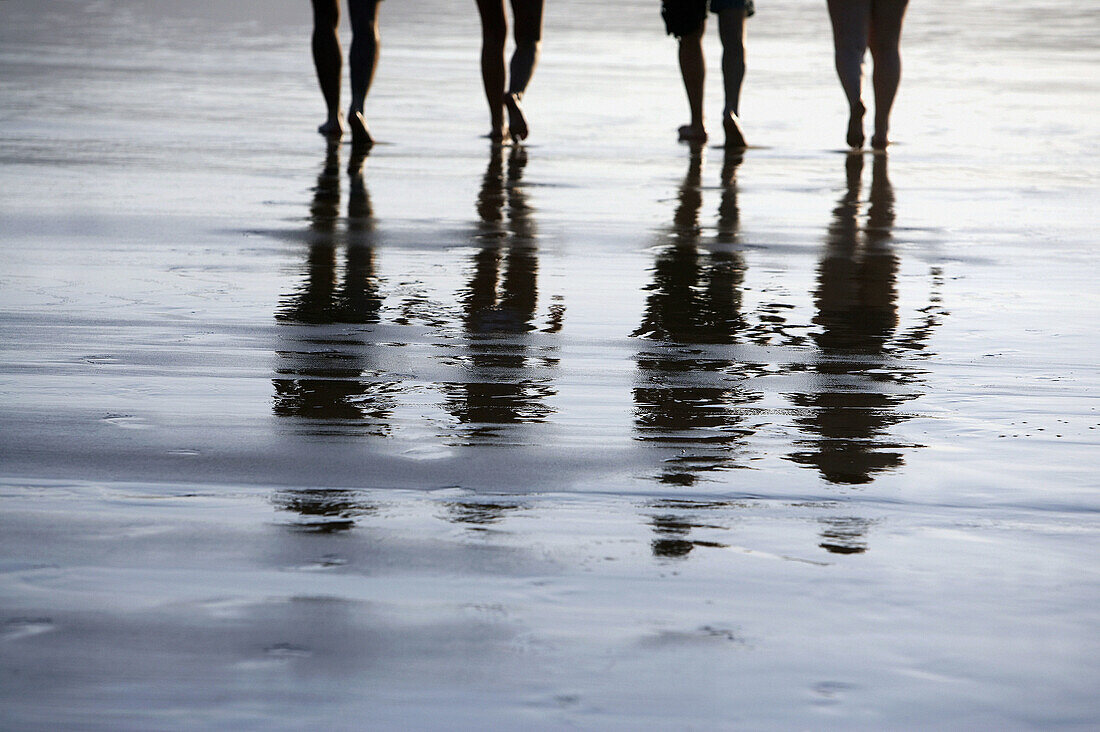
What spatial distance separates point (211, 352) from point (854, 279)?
166cm

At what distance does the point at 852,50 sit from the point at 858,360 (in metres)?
4.31

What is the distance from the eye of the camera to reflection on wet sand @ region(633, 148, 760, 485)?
95.5 inches

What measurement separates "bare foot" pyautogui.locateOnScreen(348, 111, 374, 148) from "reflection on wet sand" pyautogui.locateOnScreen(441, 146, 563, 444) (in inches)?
74.2

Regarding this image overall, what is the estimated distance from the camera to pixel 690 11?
7438 millimetres

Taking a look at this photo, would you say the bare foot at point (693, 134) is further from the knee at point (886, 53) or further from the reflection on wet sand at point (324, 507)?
the reflection on wet sand at point (324, 507)

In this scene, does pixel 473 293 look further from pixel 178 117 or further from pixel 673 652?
pixel 178 117

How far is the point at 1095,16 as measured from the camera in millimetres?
20828

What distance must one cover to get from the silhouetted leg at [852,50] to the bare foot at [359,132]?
80.5 inches

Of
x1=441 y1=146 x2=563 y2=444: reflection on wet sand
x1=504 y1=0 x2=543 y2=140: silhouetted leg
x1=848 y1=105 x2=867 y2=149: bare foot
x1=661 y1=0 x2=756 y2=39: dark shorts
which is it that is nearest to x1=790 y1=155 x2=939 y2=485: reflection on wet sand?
x1=441 y1=146 x2=563 y2=444: reflection on wet sand

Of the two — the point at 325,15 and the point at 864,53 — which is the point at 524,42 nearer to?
the point at 325,15

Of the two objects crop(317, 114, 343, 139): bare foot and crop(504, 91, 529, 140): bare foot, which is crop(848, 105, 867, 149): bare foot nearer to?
crop(504, 91, 529, 140): bare foot

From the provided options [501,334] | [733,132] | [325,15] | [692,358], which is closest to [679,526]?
[692,358]

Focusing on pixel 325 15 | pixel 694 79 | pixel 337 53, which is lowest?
pixel 694 79

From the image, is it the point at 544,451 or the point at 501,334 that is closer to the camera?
the point at 544,451
